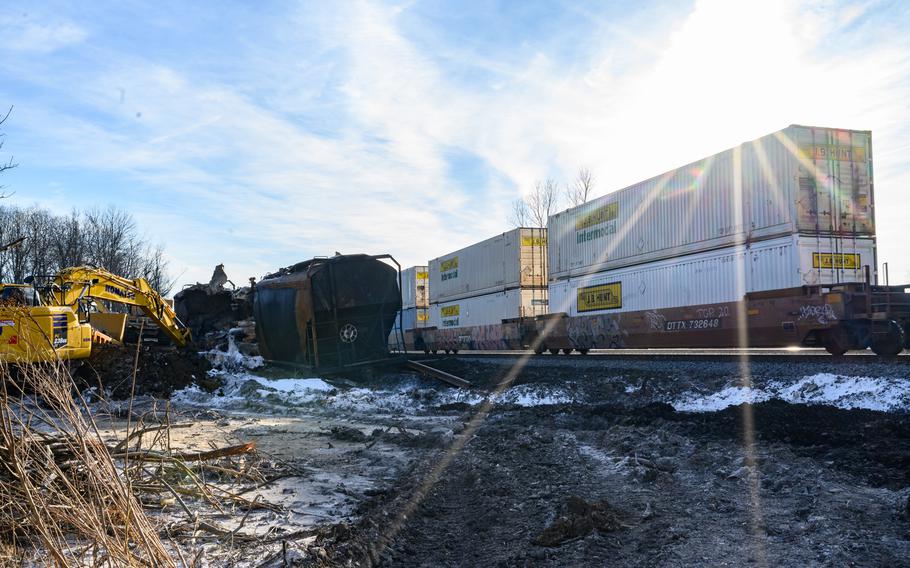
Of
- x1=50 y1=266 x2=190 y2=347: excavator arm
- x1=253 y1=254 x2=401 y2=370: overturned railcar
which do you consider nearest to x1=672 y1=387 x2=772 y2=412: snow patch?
x1=253 y1=254 x2=401 y2=370: overturned railcar

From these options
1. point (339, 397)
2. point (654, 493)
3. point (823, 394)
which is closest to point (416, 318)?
point (339, 397)

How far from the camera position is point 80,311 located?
1466 centimetres

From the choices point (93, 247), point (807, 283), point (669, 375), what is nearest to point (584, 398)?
point (669, 375)

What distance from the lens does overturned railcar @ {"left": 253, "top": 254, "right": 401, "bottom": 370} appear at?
1489cm

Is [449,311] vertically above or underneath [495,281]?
underneath

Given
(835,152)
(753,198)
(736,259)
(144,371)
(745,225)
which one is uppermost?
(835,152)

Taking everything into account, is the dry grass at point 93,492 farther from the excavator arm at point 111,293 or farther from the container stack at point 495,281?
the container stack at point 495,281

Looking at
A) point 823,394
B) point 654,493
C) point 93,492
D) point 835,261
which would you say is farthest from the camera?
point 835,261

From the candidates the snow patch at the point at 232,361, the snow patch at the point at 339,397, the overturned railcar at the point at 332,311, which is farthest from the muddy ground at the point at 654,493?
the snow patch at the point at 232,361

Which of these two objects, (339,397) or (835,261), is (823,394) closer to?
(835,261)

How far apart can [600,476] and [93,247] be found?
62.3 meters

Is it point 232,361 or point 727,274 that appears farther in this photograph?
point 232,361

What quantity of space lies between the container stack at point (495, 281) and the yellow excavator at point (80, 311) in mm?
10814

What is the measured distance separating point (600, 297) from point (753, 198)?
5.62 metres
